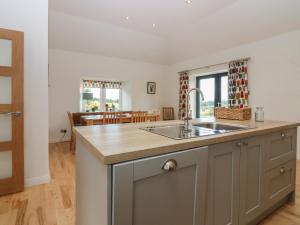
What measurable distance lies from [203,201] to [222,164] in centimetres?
28

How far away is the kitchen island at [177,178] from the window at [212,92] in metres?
3.37

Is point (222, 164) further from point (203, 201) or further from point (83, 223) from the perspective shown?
point (83, 223)

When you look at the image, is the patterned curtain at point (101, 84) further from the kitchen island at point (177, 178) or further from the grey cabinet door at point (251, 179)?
the grey cabinet door at point (251, 179)

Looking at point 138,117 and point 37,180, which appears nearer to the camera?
point 37,180

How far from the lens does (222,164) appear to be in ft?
4.02

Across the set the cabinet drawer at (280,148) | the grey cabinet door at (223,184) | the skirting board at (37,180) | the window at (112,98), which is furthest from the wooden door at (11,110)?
the window at (112,98)

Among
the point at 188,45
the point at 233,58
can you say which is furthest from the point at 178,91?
the point at 233,58

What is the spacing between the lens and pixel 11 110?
2033mm

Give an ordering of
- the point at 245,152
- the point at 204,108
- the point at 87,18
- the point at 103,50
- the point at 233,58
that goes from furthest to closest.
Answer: the point at 204,108
the point at 103,50
the point at 233,58
the point at 87,18
the point at 245,152

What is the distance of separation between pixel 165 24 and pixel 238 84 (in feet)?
7.17

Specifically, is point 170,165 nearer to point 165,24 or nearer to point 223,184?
point 223,184

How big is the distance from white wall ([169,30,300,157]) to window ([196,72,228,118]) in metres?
0.73

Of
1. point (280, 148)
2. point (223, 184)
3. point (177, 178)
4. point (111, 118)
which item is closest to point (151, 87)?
point (111, 118)

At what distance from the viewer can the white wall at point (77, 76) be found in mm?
4693
